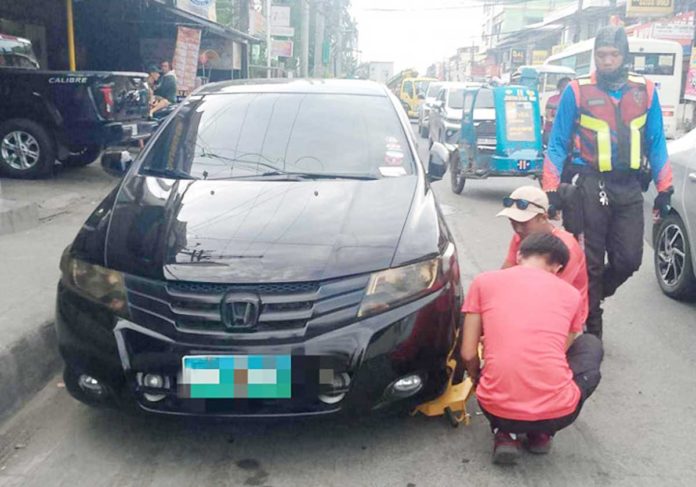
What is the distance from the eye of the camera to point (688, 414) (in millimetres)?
4023

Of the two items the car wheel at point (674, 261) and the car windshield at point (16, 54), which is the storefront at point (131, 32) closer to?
the car windshield at point (16, 54)

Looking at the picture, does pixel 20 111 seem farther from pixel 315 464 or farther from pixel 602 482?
pixel 602 482

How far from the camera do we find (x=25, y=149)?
10.7 metres

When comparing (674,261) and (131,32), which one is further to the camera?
(131,32)

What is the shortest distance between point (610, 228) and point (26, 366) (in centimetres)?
338

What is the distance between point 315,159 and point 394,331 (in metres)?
1.58

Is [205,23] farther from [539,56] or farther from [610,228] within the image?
[539,56]

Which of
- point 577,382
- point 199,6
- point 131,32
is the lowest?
point 577,382

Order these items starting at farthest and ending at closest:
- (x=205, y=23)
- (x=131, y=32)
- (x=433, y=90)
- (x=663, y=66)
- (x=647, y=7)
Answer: (x=647, y=7) → (x=433, y=90) → (x=663, y=66) → (x=131, y=32) → (x=205, y=23)

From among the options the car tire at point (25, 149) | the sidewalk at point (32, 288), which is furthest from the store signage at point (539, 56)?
the sidewalk at point (32, 288)

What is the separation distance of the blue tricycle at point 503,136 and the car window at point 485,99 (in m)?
0.01

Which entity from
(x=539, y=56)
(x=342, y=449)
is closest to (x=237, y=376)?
(x=342, y=449)

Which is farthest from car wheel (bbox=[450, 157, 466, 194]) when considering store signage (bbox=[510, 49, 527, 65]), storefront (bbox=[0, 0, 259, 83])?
store signage (bbox=[510, 49, 527, 65])

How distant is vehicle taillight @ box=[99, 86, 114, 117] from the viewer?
1052 centimetres
